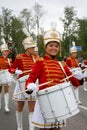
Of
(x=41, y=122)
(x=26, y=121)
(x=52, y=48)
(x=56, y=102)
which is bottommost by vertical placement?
(x=26, y=121)

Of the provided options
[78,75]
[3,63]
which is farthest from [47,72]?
[3,63]

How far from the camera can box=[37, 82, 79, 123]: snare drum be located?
4801 millimetres

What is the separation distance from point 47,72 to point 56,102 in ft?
1.80

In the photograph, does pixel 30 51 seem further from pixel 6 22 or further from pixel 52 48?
pixel 6 22

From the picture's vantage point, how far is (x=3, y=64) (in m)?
10.5

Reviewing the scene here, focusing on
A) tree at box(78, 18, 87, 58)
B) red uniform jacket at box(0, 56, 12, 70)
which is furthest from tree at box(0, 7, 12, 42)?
red uniform jacket at box(0, 56, 12, 70)

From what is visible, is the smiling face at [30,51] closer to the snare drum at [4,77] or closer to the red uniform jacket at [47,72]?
the red uniform jacket at [47,72]

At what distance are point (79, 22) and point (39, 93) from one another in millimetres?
60019

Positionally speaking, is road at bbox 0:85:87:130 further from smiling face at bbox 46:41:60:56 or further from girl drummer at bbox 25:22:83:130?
smiling face at bbox 46:41:60:56

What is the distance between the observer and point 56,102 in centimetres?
480

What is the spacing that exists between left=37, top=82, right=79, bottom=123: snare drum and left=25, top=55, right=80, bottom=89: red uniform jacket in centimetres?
33

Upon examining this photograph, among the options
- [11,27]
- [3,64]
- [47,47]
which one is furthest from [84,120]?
[11,27]

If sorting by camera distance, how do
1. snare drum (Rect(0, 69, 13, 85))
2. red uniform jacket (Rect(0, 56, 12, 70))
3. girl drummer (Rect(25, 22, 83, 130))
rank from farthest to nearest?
1. red uniform jacket (Rect(0, 56, 12, 70))
2. snare drum (Rect(0, 69, 13, 85))
3. girl drummer (Rect(25, 22, 83, 130))

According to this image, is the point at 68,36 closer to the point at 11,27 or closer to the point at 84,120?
the point at 11,27
